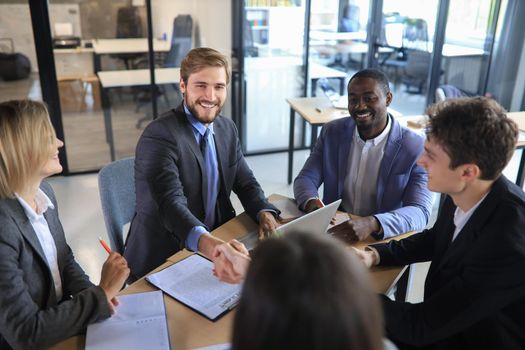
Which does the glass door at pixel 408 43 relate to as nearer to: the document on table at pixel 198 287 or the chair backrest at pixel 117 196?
the chair backrest at pixel 117 196

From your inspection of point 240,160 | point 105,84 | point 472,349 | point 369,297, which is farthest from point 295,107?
point 369,297

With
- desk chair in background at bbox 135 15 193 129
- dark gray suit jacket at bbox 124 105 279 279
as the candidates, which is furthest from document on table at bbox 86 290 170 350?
desk chair in background at bbox 135 15 193 129

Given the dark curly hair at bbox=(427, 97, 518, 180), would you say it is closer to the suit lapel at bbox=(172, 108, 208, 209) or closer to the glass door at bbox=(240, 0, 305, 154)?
the suit lapel at bbox=(172, 108, 208, 209)

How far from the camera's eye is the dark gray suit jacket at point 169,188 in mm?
1846

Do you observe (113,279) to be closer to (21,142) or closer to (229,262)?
(229,262)

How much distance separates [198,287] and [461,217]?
84 cm

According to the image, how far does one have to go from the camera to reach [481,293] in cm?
125

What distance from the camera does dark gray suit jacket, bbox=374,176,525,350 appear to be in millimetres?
1249

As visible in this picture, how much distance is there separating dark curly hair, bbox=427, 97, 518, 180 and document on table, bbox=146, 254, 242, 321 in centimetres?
74

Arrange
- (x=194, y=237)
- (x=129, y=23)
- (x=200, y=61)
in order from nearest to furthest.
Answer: (x=194, y=237) → (x=200, y=61) → (x=129, y=23)

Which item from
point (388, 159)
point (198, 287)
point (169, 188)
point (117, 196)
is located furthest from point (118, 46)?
point (198, 287)

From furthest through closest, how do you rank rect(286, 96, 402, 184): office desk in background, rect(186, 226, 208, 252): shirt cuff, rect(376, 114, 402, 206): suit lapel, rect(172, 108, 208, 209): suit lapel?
rect(286, 96, 402, 184): office desk in background → rect(376, 114, 402, 206): suit lapel → rect(172, 108, 208, 209): suit lapel → rect(186, 226, 208, 252): shirt cuff

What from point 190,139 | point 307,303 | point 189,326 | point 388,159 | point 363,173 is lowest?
point 189,326

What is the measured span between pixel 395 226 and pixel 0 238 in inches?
54.6
